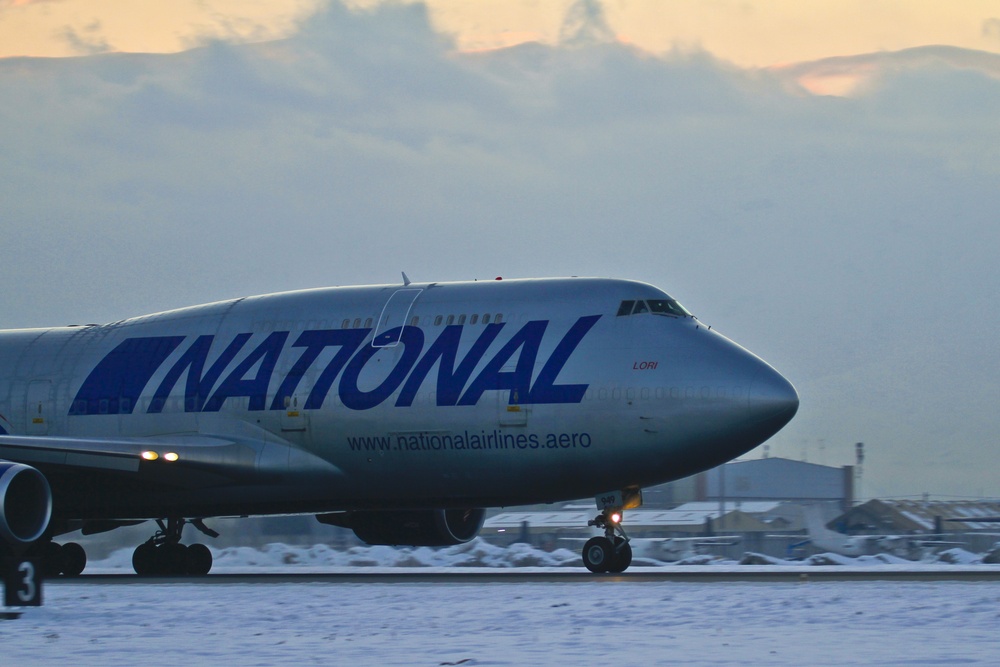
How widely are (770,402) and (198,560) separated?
481 inches

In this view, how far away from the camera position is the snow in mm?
12836

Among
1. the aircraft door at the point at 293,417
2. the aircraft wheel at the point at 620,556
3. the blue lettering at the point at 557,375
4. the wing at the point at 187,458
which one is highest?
the blue lettering at the point at 557,375

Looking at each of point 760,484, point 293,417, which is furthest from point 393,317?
point 760,484

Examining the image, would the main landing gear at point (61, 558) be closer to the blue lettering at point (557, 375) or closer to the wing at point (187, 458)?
the wing at point (187, 458)

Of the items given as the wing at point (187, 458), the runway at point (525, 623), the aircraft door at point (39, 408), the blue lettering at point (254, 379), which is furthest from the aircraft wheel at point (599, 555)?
the aircraft door at point (39, 408)

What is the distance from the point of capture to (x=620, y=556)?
23.8m

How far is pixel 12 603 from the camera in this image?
17.5 meters

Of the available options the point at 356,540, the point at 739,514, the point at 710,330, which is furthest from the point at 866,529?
the point at 356,540

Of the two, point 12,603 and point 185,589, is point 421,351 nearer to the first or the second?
point 185,589

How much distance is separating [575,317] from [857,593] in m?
8.28

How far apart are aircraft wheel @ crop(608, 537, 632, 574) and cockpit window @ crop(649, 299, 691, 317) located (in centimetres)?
384

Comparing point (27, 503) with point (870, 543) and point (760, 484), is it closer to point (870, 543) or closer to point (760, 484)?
point (870, 543)

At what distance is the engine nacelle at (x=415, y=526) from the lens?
89.0ft

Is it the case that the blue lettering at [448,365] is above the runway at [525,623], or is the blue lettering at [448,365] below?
above
